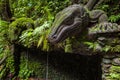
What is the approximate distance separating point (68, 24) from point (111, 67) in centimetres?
133

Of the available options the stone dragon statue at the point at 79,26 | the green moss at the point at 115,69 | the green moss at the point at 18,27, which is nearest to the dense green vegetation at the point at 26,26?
the green moss at the point at 18,27

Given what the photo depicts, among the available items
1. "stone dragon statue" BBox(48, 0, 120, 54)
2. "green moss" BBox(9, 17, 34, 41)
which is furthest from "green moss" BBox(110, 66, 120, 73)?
"green moss" BBox(9, 17, 34, 41)

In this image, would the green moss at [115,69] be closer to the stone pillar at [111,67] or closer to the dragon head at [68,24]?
the stone pillar at [111,67]

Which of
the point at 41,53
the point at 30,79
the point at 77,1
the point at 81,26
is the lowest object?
the point at 30,79

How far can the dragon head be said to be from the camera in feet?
17.5

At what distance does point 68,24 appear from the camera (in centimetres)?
538

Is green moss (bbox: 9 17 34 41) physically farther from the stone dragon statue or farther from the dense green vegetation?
the stone dragon statue

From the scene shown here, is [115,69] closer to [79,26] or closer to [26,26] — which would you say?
[79,26]

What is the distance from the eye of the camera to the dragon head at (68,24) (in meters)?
5.32

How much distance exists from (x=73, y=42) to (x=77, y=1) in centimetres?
283

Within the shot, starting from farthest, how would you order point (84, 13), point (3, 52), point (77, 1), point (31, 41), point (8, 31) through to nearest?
point (3, 52)
point (8, 31)
point (77, 1)
point (31, 41)
point (84, 13)

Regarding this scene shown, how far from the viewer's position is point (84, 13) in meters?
5.60

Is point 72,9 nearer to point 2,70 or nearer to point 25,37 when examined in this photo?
point 25,37

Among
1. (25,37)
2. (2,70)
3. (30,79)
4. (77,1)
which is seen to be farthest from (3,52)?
(77,1)
